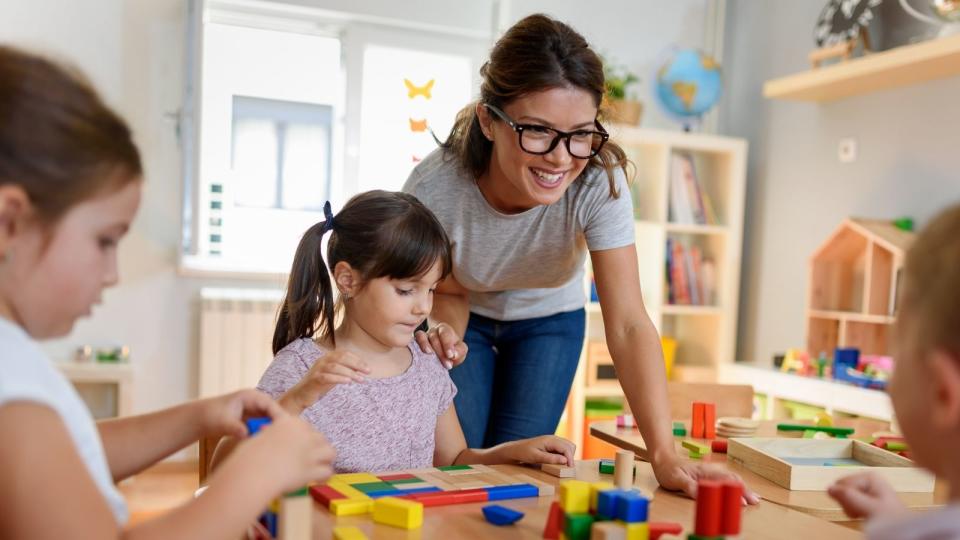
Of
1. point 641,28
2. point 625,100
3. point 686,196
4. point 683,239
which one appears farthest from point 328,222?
point 641,28

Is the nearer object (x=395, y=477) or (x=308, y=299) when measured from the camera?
(x=395, y=477)

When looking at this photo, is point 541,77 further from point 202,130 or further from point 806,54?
point 806,54

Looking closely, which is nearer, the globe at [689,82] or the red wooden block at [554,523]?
the red wooden block at [554,523]

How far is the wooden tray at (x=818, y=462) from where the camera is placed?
1.30 metres

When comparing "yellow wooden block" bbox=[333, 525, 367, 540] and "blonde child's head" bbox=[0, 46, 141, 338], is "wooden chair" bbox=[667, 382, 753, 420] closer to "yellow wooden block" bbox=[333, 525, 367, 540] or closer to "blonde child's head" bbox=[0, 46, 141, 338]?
"yellow wooden block" bbox=[333, 525, 367, 540]

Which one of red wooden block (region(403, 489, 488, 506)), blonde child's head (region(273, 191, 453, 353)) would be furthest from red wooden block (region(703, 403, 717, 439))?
red wooden block (region(403, 489, 488, 506))

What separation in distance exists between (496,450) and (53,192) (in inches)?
35.6

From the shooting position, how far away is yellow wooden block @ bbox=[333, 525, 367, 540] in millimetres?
913

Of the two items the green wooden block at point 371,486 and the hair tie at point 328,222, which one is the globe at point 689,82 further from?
the green wooden block at point 371,486

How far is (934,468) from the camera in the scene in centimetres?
77

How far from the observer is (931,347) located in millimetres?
722

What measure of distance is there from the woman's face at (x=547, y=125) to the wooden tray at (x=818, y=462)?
569mm

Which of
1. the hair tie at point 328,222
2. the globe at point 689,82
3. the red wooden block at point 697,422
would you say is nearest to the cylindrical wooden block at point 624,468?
the red wooden block at point 697,422

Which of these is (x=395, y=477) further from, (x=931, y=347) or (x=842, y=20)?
(x=842, y=20)
